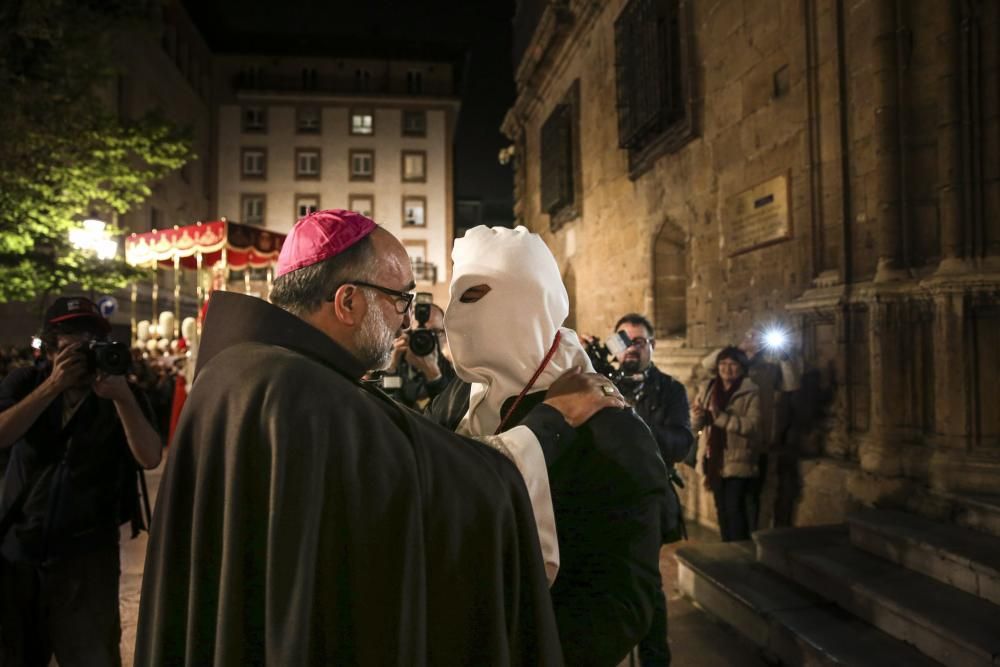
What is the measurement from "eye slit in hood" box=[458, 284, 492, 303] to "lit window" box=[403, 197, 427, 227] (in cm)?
3632

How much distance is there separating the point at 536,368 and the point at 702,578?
368 centimetres

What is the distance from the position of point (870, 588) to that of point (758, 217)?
3.83 meters

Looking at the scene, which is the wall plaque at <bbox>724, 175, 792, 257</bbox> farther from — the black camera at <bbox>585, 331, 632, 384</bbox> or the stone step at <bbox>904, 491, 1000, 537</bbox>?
the black camera at <bbox>585, 331, 632, 384</bbox>

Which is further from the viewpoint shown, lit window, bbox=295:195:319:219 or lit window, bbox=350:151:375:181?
lit window, bbox=350:151:375:181

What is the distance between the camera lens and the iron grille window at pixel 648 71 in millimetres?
8547

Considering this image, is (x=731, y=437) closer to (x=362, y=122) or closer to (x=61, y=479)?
(x=61, y=479)

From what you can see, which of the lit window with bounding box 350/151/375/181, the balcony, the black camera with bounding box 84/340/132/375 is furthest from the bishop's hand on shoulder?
the balcony

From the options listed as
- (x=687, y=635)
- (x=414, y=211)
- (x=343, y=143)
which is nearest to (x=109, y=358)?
(x=687, y=635)

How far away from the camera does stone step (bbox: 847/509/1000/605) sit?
351 cm

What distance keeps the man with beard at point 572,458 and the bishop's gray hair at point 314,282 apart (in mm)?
454

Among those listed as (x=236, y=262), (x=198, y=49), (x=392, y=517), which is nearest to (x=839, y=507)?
(x=392, y=517)

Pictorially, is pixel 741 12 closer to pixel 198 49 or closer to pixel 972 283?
pixel 972 283

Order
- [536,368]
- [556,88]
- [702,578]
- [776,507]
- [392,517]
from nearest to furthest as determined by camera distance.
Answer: [392,517]
[536,368]
[702,578]
[776,507]
[556,88]

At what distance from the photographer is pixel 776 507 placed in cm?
580
